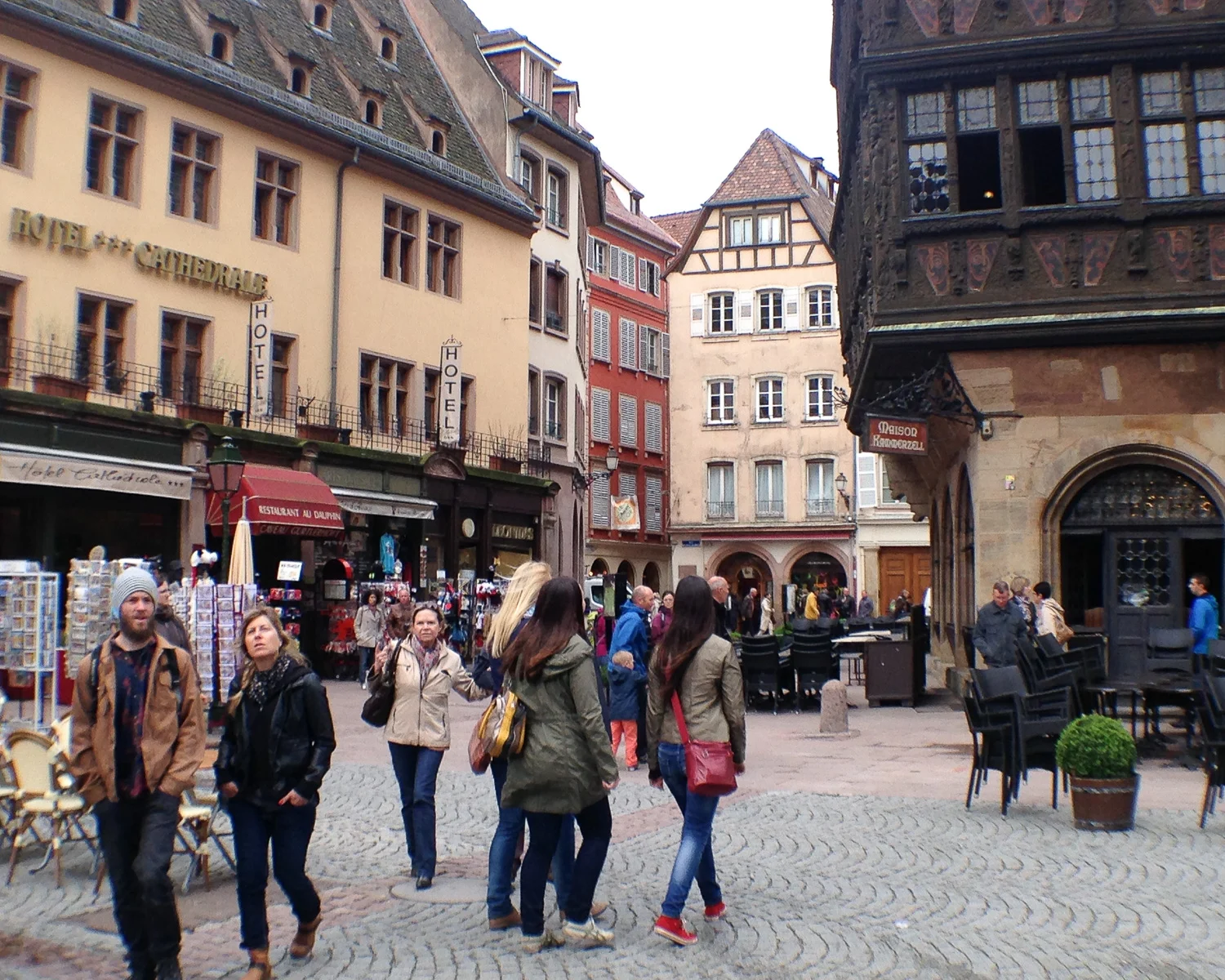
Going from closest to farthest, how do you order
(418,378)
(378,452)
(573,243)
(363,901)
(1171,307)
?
(363,901) → (1171,307) → (378,452) → (418,378) → (573,243)

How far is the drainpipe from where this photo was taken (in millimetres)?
26516

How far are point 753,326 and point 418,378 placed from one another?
24.7m

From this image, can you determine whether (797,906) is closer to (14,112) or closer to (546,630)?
(546,630)

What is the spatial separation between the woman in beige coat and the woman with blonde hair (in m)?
1.66

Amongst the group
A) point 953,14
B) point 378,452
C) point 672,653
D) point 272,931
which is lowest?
point 272,931

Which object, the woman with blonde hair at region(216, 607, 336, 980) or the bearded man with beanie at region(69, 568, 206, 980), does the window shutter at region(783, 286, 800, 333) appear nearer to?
the woman with blonde hair at region(216, 607, 336, 980)

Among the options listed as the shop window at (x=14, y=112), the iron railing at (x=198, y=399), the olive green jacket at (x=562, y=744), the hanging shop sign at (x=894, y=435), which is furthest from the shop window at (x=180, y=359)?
the olive green jacket at (x=562, y=744)

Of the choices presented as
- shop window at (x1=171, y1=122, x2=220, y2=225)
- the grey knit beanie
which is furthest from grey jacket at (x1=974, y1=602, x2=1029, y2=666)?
shop window at (x1=171, y1=122, x2=220, y2=225)

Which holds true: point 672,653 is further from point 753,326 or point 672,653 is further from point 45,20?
point 753,326

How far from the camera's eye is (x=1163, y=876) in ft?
25.7

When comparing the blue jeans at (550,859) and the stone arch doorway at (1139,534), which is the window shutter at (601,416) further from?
the blue jeans at (550,859)

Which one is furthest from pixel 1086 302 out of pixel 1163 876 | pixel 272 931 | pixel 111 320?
pixel 111 320

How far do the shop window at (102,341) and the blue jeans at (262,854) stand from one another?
17.1m

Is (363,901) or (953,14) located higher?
(953,14)
